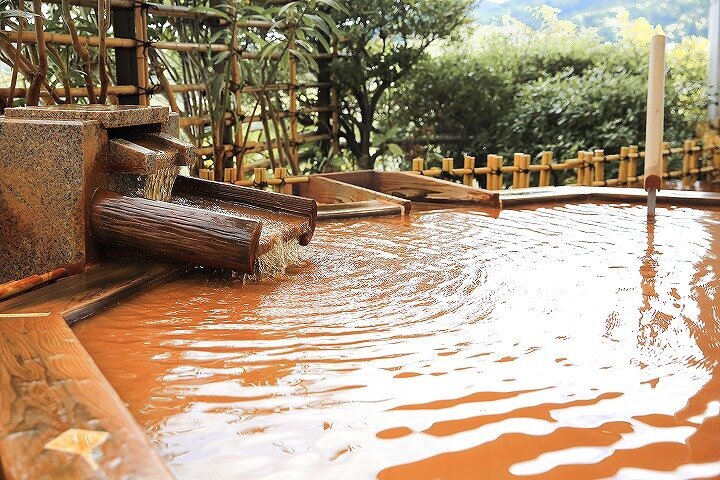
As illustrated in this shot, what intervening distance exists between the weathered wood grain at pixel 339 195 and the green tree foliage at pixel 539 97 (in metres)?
3.62

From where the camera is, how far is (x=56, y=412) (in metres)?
1.44

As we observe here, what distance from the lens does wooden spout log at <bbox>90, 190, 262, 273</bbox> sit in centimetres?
275

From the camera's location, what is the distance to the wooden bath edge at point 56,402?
1233 millimetres

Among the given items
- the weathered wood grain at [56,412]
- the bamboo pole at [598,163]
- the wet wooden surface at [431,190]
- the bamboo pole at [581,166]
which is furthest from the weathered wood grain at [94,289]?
the bamboo pole at [598,163]

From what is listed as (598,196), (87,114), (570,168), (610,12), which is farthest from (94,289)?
(610,12)

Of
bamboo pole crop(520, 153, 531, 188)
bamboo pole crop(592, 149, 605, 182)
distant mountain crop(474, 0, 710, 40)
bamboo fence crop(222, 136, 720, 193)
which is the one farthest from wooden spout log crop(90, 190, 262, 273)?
distant mountain crop(474, 0, 710, 40)

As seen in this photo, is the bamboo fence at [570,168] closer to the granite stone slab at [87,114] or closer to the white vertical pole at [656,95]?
the white vertical pole at [656,95]

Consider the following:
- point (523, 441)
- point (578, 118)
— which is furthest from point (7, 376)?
point (578, 118)

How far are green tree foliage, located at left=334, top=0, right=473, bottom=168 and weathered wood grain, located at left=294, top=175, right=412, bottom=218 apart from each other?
3329mm

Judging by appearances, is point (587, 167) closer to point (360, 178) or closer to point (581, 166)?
point (581, 166)

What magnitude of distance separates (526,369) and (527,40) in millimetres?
8033

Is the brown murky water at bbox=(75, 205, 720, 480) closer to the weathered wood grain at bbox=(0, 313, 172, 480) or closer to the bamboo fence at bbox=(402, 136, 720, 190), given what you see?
the weathered wood grain at bbox=(0, 313, 172, 480)

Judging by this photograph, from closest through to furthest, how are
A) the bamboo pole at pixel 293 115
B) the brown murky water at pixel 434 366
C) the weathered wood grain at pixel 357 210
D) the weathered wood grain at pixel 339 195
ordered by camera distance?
1. the brown murky water at pixel 434 366
2. the weathered wood grain at pixel 357 210
3. the weathered wood grain at pixel 339 195
4. the bamboo pole at pixel 293 115

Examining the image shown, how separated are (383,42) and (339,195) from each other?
3.78 metres
